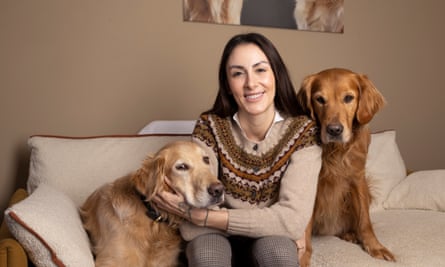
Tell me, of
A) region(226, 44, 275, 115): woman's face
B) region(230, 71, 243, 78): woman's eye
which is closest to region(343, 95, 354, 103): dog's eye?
region(226, 44, 275, 115): woman's face

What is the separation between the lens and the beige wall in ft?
7.45

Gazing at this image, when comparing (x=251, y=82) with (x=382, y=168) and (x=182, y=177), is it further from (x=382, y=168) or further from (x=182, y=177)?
(x=382, y=168)

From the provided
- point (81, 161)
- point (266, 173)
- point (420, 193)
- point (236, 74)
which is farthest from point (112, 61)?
point (420, 193)

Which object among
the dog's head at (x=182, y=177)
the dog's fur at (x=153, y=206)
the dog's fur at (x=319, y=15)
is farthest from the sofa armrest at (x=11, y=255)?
the dog's fur at (x=319, y=15)

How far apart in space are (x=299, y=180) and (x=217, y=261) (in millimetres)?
413

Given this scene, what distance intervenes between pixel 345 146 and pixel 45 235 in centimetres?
121

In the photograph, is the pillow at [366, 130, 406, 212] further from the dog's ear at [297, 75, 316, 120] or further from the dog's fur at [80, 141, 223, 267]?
the dog's fur at [80, 141, 223, 267]

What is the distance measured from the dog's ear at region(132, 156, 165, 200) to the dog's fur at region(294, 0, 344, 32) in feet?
6.19

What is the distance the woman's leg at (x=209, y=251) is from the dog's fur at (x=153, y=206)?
13cm

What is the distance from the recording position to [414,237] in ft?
6.05

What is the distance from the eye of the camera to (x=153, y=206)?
1.59m

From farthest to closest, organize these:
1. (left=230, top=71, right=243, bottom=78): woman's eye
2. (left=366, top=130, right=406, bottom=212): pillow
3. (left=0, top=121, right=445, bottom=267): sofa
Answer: (left=366, top=130, right=406, bottom=212): pillow < (left=230, top=71, right=243, bottom=78): woman's eye < (left=0, top=121, right=445, bottom=267): sofa

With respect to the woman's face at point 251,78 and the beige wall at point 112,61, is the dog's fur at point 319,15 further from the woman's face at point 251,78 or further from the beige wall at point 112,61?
the woman's face at point 251,78

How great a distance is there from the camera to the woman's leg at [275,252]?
1410 mm
